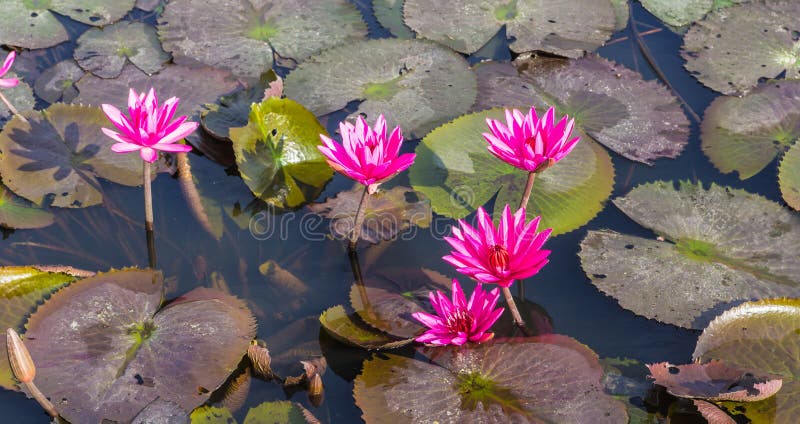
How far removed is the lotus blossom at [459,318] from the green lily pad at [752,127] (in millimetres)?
1940

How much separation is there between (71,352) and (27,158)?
1.38m

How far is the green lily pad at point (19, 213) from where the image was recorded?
3.88 meters

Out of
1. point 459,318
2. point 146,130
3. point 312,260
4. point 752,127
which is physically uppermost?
point 146,130

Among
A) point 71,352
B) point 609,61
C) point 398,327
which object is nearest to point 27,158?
point 71,352

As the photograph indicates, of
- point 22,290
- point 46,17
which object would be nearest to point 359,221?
point 22,290

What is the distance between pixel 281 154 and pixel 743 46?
10.6 feet

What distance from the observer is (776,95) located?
463 centimetres

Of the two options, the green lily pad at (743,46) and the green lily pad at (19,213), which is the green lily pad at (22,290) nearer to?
the green lily pad at (19,213)

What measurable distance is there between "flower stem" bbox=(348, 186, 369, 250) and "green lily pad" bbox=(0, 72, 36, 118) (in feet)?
7.30

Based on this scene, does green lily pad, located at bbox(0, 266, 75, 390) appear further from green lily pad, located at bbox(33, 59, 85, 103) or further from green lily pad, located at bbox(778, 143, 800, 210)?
green lily pad, located at bbox(778, 143, 800, 210)

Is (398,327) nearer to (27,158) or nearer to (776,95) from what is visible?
(27,158)

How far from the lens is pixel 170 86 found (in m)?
4.58

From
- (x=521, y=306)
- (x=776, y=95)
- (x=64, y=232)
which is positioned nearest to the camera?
(x=521, y=306)

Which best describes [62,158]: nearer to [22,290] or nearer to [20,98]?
[20,98]
